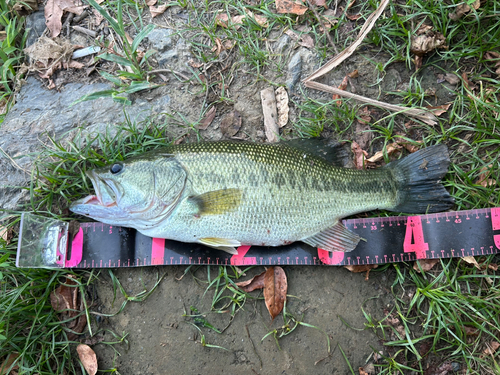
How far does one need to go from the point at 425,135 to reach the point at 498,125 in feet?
2.46

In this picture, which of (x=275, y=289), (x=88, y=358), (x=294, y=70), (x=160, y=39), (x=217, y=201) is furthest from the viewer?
(x=160, y=39)

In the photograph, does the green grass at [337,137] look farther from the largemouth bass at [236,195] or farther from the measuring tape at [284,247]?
the largemouth bass at [236,195]

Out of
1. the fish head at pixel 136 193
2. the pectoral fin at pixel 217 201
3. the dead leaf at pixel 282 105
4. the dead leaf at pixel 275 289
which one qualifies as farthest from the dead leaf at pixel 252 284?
the dead leaf at pixel 282 105

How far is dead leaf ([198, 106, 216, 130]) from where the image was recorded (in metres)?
3.95

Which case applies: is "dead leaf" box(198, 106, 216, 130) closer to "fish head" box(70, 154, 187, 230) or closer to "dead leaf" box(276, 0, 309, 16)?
"fish head" box(70, 154, 187, 230)

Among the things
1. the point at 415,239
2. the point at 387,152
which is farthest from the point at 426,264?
the point at 387,152

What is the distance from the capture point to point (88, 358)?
133 inches

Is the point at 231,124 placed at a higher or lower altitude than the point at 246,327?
higher

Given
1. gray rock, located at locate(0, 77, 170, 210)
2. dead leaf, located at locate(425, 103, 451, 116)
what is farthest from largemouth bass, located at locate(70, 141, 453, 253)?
dead leaf, located at locate(425, 103, 451, 116)

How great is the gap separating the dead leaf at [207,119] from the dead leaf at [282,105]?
82cm

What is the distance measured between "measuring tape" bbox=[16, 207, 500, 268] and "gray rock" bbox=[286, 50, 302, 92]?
186 cm

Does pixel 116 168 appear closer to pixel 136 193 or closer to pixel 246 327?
pixel 136 193

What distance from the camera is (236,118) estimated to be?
3.97 m

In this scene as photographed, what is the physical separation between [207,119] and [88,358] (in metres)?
2.99
